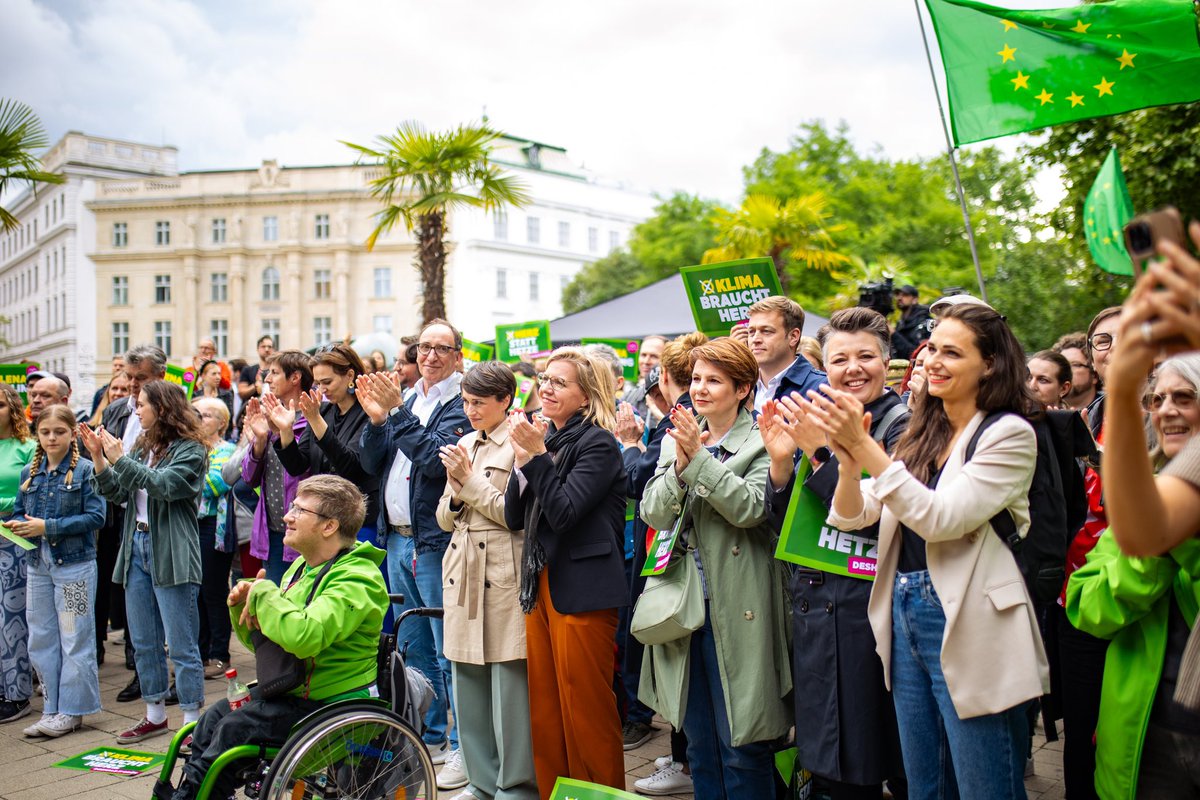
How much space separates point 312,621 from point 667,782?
2.17m

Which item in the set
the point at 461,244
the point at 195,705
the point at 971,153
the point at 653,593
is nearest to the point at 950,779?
the point at 653,593

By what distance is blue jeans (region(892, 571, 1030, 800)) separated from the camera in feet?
9.25

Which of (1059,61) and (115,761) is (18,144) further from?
(1059,61)

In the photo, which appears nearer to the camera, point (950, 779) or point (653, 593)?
point (950, 779)

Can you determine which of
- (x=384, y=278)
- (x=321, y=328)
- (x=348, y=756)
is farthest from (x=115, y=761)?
(x=321, y=328)

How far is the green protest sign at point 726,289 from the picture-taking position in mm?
7281

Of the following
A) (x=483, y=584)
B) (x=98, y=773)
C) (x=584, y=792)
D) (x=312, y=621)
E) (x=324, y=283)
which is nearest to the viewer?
(x=584, y=792)

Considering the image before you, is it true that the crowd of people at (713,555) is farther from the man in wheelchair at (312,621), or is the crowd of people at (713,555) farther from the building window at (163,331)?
the building window at (163,331)

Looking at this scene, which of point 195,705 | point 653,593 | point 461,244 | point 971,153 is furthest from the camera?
point 461,244

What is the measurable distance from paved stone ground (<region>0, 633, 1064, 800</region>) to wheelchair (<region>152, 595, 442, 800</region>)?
96 centimetres

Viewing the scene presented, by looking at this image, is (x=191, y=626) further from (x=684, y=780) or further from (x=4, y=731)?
(x=684, y=780)

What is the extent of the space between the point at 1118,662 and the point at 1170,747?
0.96 feet

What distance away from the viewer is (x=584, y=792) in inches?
139

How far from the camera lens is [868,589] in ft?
10.8
